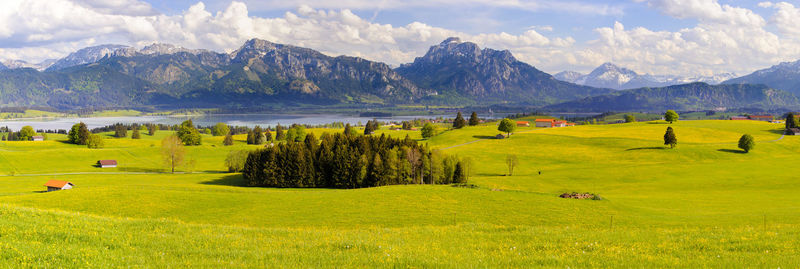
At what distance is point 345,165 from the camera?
78188 millimetres

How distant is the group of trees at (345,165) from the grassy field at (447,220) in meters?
8.29

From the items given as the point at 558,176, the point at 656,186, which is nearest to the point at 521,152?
the point at 558,176

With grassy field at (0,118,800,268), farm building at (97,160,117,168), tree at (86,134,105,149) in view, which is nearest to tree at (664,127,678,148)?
grassy field at (0,118,800,268)

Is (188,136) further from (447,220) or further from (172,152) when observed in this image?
(447,220)

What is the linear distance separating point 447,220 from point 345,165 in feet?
150

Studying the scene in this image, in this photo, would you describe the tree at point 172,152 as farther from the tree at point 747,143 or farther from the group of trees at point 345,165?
the tree at point 747,143

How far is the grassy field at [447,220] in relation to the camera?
1419 centimetres

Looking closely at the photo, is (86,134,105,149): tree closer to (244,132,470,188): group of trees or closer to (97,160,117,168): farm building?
(97,160,117,168): farm building

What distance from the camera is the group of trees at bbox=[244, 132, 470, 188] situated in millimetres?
78375

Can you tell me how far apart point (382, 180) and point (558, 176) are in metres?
36.6

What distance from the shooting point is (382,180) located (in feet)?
256

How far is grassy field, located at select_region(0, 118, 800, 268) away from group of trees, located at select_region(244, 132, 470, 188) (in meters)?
8.29

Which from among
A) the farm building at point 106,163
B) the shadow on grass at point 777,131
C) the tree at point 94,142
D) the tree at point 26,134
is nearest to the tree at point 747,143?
the shadow on grass at point 777,131

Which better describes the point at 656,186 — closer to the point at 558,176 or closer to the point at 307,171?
the point at 558,176
